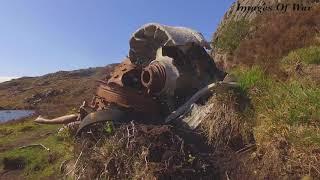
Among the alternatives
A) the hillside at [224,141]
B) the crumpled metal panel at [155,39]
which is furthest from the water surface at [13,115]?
the hillside at [224,141]

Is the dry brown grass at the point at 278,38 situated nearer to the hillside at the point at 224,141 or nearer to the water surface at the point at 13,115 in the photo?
the hillside at the point at 224,141

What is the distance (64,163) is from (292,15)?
34.5 feet

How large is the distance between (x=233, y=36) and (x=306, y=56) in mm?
7017

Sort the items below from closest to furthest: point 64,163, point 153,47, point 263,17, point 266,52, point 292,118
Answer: point 292,118
point 64,163
point 153,47
point 266,52
point 263,17

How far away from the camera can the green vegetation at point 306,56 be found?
1232cm

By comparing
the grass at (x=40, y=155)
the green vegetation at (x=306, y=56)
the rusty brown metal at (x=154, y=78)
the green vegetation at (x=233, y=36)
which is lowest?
the grass at (x=40, y=155)

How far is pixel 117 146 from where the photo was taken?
897cm

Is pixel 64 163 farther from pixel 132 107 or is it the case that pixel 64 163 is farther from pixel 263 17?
pixel 263 17

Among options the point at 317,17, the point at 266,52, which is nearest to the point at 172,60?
the point at 266,52

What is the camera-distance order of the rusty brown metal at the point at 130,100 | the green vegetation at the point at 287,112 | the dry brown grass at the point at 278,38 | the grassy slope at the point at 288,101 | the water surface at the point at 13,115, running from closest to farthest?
1. the grassy slope at the point at 288,101
2. the green vegetation at the point at 287,112
3. the rusty brown metal at the point at 130,100
4. the dry brown grass at the point at 278,38
5. the water surface at the point at 13,115

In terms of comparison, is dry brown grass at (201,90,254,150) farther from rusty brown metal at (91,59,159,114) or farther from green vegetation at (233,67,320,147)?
rusty brown metal at (91,59,159,114)

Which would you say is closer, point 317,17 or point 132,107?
point 132,107

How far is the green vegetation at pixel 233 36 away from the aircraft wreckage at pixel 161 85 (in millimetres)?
6953

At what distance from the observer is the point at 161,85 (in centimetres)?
1073
